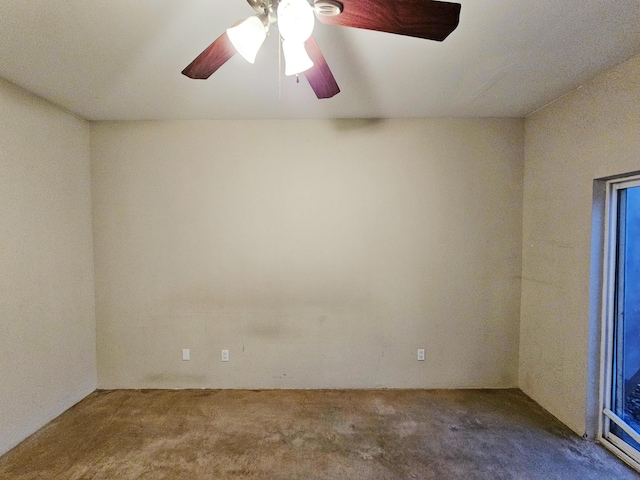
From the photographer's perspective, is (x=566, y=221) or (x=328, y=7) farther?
(x=566, y=221)

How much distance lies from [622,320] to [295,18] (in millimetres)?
2829

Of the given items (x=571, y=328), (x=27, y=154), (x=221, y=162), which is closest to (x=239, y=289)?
(x=221, y=162)

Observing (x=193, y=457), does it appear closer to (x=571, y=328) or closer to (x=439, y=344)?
(x=439, y=344)

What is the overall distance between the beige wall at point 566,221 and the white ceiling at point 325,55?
19 centimetres

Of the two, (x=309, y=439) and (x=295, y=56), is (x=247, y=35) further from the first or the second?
(x=309, y=439)

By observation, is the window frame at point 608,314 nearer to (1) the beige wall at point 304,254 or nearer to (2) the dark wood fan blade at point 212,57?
(1) the beige wall at point 304,254

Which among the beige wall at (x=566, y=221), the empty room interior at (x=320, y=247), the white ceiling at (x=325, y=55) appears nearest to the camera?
the white ceiling at (x=325, y=55)

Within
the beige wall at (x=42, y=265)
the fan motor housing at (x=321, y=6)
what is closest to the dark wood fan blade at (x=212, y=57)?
the fan motor housing at (x=321, y=6)

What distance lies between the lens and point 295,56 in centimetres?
121

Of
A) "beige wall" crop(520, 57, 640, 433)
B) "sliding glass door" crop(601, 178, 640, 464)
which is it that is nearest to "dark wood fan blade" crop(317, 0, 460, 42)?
"beige wall" crop(520, 57, 640, 433)

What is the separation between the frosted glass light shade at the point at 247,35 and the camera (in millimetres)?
1122

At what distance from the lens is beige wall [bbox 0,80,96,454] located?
6.93 feet

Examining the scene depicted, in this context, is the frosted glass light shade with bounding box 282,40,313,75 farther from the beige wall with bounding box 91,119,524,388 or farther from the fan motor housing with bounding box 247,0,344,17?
the beige wall with bounding box 91,119,524,388

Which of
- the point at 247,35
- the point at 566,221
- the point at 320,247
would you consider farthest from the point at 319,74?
the point at 566,221
